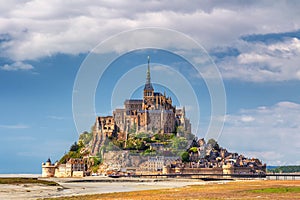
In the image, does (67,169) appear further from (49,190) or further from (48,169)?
(49,190)

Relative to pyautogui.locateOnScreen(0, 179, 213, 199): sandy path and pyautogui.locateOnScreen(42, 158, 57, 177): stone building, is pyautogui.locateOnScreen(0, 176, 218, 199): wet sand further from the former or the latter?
pyautogui.locateOnScreen(42, 158, 57, 177): stone building

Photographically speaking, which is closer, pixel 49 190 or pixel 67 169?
pixel 49 190

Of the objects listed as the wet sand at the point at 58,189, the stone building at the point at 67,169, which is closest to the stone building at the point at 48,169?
the stone building at the point at 67,169

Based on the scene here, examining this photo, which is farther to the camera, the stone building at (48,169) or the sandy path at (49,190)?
the stone building at (48,169)

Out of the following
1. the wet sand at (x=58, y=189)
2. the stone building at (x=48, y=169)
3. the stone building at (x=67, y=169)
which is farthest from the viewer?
the stone building at (x=48, y=169)

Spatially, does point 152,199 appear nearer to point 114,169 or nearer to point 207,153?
point 114,169

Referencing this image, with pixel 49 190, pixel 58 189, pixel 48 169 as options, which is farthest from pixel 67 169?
pixel 49 190

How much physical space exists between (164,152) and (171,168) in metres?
13.4

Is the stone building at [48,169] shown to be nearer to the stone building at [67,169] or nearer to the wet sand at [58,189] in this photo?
the stone building at [67,169]

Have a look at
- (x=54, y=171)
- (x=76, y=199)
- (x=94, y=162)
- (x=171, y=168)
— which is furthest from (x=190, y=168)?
(x=76, y=199)

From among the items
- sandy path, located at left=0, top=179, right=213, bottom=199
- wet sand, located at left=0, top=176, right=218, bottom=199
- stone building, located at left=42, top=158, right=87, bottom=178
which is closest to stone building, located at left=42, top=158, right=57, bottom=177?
stone building, located at left=42, top=158, right=87, bottom=178

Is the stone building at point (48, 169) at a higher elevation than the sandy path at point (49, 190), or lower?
higher

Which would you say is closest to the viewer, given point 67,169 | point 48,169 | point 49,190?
point 49,190

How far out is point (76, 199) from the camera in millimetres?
56938
